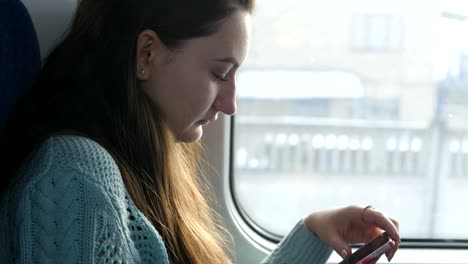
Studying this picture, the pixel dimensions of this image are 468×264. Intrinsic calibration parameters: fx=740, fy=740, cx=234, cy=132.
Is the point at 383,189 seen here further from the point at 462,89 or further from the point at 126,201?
the point at 126,201

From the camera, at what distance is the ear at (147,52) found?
1.30 m

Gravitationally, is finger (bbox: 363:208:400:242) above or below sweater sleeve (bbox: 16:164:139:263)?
below

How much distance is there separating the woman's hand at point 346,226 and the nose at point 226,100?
1.10 feet

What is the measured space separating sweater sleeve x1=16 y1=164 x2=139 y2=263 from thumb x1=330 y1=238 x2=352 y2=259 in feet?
1.65

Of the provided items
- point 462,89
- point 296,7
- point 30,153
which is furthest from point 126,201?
point 462,89

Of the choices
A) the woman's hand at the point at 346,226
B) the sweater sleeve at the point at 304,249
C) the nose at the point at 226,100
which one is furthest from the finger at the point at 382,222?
the nose at the point at 226,100

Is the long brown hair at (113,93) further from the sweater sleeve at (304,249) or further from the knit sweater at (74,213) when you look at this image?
the sweater sleeve at (304,249)

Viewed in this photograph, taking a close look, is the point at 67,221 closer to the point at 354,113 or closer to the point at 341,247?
the point at 341,247

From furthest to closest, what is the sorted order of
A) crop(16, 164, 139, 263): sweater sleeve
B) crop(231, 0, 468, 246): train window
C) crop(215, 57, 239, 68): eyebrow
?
crop(231, 0, 468, 246): train window → crop(215, 57, 239, 68): eyebrow → crop(16, 164, 139, 263): sweater sleeve

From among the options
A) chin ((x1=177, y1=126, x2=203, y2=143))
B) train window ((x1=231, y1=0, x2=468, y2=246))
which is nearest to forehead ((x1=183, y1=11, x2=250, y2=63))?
chin ((x1=177, y1=126, x2=203, y2=143))

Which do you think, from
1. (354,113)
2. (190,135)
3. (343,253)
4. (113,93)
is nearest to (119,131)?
(113,93)

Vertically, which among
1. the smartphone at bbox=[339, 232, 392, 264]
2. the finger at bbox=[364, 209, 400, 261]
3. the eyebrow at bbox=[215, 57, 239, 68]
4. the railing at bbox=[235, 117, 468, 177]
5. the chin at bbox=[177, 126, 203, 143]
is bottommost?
the smartphone at bbox=[339, 232, 392, 264]

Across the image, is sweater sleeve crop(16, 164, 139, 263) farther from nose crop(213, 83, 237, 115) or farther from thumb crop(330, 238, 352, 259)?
thumb crop(330, 238, 352, 259)

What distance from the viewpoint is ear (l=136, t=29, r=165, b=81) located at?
130 centimetres
